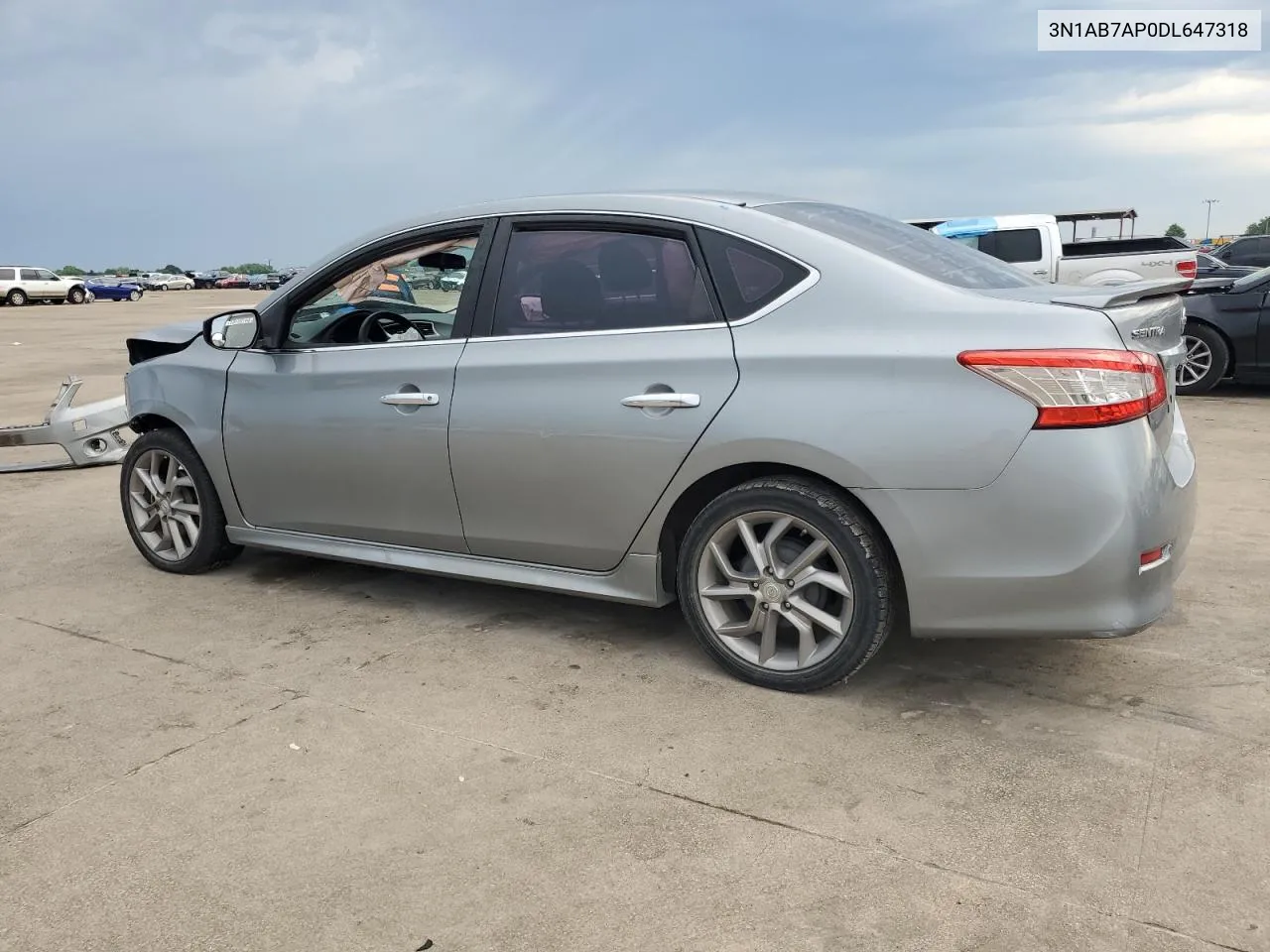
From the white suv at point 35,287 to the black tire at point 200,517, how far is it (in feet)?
150

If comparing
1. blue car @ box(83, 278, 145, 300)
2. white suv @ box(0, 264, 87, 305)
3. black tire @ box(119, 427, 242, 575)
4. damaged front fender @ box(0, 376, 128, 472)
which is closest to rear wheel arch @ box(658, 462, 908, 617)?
black tire @ box(119, 427, 242, 575)

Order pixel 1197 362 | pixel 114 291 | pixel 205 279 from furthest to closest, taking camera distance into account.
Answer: pixel 205 279 → pixel 114 291 → pixel 1197 362

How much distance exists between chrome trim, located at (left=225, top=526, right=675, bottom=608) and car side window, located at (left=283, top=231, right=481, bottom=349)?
83 centimetres

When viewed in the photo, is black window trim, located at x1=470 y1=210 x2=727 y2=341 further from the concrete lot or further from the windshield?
the concrete lot

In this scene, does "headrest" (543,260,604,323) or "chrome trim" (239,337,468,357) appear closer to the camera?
"headrest" (543,260,604,323)

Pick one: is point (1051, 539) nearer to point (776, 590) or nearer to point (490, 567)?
point (776, 590)

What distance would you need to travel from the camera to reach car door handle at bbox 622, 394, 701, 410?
3566 millimetres

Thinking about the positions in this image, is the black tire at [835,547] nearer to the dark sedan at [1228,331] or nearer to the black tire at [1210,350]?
the dark sedan at [1228,331]

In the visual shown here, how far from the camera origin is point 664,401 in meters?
3.61

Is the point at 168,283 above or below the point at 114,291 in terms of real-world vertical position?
above

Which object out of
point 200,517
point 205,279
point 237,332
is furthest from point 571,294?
point 205,279

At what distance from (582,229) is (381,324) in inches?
44.0

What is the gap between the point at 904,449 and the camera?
3250mm

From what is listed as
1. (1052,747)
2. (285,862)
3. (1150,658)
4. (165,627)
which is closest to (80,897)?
(285,862)
